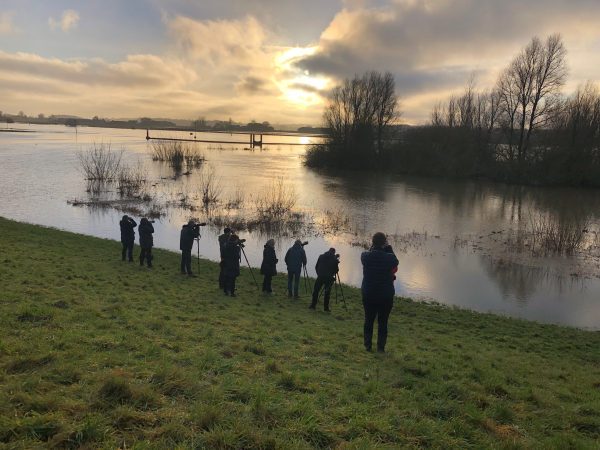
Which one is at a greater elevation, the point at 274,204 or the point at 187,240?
the point at 187,240

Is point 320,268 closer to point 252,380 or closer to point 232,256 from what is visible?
point 232,256

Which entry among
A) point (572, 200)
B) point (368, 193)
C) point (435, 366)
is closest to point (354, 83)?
point (368, 193)

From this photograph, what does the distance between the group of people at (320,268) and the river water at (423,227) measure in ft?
11.2

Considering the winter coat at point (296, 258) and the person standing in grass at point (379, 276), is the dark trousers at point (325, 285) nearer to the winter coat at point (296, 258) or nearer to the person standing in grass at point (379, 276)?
the winter coat at point (296, 258)

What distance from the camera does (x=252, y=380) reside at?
440 cm

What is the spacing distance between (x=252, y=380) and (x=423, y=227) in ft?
74.1

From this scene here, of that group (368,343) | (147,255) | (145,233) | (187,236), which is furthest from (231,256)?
(368,343)

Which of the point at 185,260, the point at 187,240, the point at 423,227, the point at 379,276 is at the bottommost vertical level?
the point at 423,227

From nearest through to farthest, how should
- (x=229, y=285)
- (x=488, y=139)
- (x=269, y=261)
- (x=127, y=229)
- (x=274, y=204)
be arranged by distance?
(x=229, y=285)
(x=269, y=261)
(x=127, y=229)
(x=274, y=204)
(x=488, y=139)

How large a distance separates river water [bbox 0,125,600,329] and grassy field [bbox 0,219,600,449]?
5502 mm

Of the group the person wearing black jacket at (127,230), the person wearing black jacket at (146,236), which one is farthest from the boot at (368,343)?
the person wearing black jacket at (127,230)

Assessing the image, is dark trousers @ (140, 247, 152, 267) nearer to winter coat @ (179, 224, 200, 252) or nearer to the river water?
winter coat @ (179, 224, 200, 252)

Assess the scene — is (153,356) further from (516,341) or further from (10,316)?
(516,341)

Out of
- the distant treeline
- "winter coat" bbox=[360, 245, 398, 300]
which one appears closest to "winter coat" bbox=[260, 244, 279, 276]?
"winter coat" bbox=[360, 245, 398, 300]
